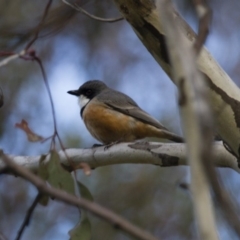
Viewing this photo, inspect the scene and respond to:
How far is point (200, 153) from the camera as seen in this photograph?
981 millimetres

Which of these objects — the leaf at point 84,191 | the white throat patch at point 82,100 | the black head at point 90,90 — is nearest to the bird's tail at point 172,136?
the white throat patch at point 82,100

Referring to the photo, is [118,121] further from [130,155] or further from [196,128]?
[196,128]

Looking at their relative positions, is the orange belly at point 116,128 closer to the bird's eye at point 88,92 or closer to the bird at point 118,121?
the bird at point 118,121

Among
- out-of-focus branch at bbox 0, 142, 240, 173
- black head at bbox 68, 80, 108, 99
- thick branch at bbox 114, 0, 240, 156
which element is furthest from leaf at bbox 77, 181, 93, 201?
black head at bbox 68, 80, 108, 99

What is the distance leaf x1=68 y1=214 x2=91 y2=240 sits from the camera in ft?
8.16

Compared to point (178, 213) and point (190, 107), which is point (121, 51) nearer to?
point (178, 213)

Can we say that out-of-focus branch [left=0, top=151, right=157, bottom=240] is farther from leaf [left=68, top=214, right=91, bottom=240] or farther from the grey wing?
the grey wing

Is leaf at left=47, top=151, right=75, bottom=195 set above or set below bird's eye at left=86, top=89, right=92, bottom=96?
above

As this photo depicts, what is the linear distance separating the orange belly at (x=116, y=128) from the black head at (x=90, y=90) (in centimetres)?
55

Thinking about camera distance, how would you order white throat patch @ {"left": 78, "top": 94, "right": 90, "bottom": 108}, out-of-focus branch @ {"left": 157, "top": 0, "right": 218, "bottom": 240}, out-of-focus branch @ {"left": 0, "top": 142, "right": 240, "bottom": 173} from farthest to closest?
white throat patch @ {"left": 78, "top": 94, "right": 90, "bottom": 108}
out-of-focus branch @ {"left": 0, "top": 142, "right": 240, "bottom": 173}
out-of-focus branch @ {"left": 157, "top": 0, "right": 218, "bottom": 240}

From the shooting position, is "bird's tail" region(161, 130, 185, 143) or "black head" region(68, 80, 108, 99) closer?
"bird's tail" region(161, 130, 185, 143)

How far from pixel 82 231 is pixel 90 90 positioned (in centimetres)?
307

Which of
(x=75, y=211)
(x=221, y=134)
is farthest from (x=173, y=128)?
(x=221, y=134)

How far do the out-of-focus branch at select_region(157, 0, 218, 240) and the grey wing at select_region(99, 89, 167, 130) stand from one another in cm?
359
